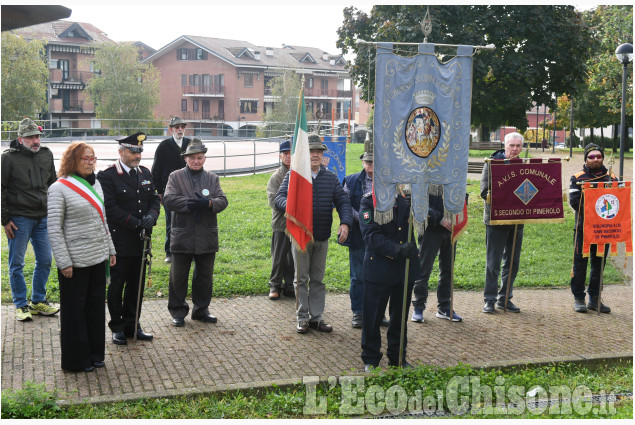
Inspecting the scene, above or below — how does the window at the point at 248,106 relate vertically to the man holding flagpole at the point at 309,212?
above

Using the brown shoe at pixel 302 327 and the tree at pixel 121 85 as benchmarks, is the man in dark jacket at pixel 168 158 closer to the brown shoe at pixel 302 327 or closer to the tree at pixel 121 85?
the brown shoe at pixel 302 327

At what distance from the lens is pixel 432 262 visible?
9.05 metres

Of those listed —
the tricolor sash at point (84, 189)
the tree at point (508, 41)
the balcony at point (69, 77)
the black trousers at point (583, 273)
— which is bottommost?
the black trousers at point (583, 273)

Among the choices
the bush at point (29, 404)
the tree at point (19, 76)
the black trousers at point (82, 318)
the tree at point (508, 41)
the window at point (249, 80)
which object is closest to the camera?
the bush at point (29, 404)

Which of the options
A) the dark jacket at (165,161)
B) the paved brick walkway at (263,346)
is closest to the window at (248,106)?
the dark jacket at (165,161)

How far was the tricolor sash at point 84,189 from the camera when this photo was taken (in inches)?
268

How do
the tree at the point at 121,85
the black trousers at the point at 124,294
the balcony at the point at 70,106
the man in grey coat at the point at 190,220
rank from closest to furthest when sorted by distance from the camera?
the black trousers at the point at 124,294 < the man in grey coat at the point at 190,220 < the tree at the point at 121,85 < the balcony at the point at 70,106

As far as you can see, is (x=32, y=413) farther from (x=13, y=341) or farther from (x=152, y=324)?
(x=152, y=324)

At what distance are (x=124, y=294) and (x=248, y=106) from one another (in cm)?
6793

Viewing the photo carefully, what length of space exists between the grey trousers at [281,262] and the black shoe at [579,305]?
12.9 ft

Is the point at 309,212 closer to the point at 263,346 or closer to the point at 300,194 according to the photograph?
the point at 300,194

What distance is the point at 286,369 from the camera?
707 cm

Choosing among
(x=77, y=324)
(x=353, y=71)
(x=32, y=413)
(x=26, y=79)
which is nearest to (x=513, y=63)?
(x=353, y=71)

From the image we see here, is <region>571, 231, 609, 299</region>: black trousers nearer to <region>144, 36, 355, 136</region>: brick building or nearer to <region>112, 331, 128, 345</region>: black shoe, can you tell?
<region>112, 331, 128, 345</region>: black shoe
